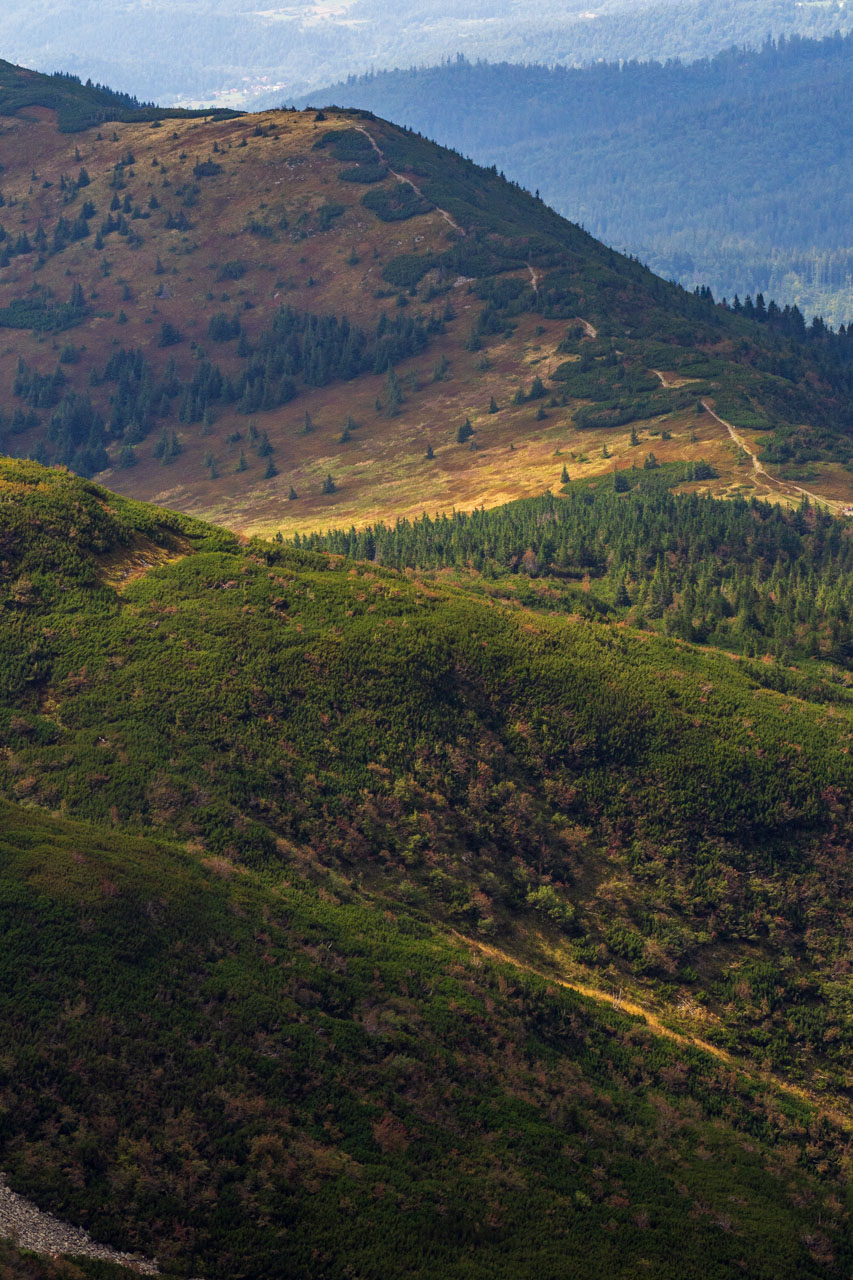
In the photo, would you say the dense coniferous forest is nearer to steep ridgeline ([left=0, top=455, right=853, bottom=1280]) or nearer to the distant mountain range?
the distant mountain range

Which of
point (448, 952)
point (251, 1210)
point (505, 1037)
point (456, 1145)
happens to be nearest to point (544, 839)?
point (448, 952)

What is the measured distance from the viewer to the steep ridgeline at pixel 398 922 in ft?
112

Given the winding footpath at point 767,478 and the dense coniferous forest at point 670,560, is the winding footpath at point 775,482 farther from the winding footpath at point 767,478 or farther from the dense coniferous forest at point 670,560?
the dense coniferous forest at point 670,560

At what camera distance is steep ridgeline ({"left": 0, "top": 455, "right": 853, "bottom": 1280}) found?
1347 inches

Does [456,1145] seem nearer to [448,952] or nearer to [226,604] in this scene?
[448,952]

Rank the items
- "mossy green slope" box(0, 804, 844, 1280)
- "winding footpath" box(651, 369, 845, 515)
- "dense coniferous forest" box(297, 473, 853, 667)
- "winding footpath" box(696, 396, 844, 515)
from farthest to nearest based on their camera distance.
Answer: "winding footpath" box(651, 369, 845, 515) < "winding footpath" box(696, 396, 844, 515) < "dense coniferous forest" box(297, 473, 853, 667) < "mossy green slope" box(0, 804, 844, 1280)

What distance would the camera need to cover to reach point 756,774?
5994 cm

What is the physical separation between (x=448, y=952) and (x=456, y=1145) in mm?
10557

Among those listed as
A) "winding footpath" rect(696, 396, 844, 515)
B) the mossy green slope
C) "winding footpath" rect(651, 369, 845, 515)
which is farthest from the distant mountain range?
"winding footpath" rect(651, 369, 845, 515)

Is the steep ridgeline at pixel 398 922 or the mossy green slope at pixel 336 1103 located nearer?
the mossy green slope at pixel 336 1103

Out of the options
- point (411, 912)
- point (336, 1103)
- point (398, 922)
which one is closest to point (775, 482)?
point (411, 912)

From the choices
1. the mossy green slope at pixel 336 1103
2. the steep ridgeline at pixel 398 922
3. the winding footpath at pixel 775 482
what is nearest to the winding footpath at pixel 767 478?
the winding footpath at pixel 775 482

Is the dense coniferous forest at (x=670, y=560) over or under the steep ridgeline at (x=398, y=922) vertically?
over

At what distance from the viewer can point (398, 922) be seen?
48594 mm
